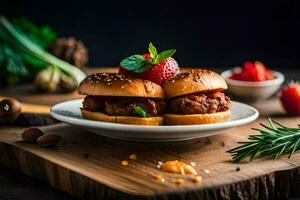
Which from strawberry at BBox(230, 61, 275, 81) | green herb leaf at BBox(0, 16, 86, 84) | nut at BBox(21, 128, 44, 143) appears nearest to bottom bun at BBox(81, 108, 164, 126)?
nut at BBox(21, 128, 44, 143)

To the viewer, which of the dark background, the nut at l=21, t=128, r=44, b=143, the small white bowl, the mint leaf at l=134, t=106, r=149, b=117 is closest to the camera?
the mint leaf at l=134, t=106, r=149, b=117

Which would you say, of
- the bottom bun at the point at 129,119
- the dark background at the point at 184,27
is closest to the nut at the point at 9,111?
the bottom bun at the point at 129,119

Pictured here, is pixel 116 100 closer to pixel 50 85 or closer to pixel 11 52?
pixel 50 85

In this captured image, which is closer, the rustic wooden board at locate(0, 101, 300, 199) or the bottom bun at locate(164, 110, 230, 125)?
the rustic wooden board at locate(0, 101, 300, 199)

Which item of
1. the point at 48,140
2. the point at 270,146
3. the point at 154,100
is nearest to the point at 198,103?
the point at 154,100

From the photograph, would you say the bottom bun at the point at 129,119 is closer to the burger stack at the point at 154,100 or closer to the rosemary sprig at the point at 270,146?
the burger stack at the point at 154,100

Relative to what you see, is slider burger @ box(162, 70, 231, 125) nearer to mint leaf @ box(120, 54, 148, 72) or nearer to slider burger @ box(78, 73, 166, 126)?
slider burger @ box(78, 73, 166, 126)

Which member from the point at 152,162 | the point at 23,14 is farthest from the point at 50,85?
the point at 152,162
